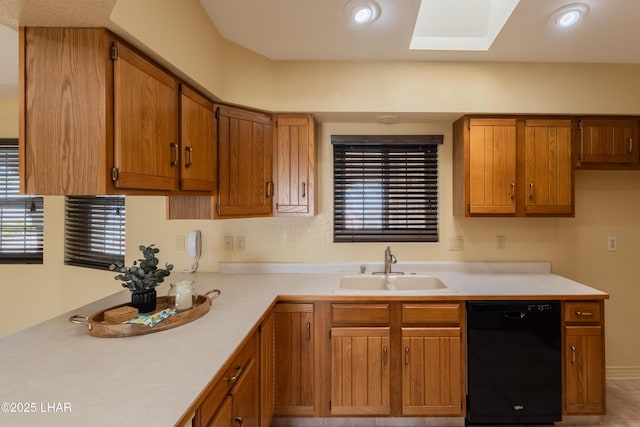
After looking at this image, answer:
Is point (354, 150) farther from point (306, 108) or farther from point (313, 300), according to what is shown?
point (313, 300)

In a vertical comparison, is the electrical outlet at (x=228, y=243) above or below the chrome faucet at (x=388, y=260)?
above

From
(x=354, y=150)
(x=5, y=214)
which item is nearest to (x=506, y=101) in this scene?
(x=354, y=150)

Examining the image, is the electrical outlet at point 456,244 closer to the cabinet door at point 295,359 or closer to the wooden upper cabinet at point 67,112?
the cabinet door at point 295,359

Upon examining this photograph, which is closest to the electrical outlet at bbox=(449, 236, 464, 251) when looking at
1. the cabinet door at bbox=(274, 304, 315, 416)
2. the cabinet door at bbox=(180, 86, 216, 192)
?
the cabinet door at bbox=(274, 304, 315, 416)

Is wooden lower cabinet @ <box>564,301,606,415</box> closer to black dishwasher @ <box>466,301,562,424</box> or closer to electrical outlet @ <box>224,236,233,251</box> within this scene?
black dishwasher @ <box>466,301,562,424</box>

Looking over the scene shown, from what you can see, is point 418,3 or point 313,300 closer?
point 418,3

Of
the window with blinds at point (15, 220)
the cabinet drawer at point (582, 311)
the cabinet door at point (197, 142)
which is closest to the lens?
the cabinet door at point (197, 142)

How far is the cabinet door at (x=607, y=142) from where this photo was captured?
7.50 ft

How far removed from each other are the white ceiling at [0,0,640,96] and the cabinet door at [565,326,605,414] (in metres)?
1.87

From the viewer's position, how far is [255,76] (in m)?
2.19

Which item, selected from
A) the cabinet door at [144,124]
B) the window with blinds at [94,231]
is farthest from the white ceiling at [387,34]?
the window with blinds at [94,231]

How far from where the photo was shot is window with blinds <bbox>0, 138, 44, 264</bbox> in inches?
107

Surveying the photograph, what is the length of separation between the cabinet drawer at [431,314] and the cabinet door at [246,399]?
3.22 feet

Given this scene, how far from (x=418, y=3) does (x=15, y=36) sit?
2399 mm
